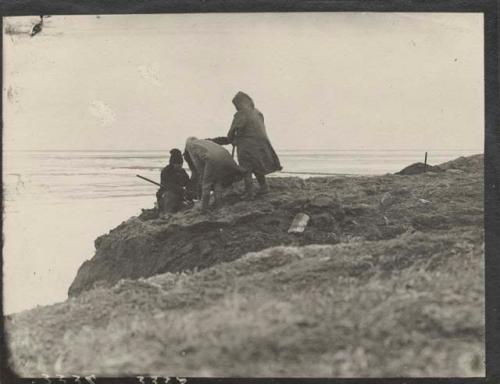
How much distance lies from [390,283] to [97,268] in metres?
2.96

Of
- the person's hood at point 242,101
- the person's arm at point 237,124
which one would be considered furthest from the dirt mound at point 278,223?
the person's hood at point 242,101

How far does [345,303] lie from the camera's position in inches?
230

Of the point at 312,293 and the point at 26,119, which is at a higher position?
the point at 26,119

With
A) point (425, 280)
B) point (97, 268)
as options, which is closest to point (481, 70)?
point (425, 280)

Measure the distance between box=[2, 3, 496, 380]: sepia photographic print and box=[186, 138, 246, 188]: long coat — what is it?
20 mm

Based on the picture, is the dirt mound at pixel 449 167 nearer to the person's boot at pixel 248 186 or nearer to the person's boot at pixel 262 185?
the person's boot at pixel 262 185

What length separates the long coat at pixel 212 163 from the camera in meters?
6.49

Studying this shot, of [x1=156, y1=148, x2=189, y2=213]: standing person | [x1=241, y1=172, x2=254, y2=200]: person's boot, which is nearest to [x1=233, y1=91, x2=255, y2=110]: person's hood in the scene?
[x1=241, y1=172, x2=254, y2=200]: person's boot

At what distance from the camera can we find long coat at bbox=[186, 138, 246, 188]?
649 cm

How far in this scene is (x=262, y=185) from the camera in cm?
666

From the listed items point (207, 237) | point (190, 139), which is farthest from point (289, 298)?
point (190, 139)

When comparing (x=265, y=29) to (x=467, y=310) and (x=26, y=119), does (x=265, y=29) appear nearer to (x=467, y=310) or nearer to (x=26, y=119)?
(x=26, y=119)

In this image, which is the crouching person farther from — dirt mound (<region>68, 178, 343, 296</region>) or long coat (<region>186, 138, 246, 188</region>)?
dirt mound (<region>68, 178, 343, 296</region>)

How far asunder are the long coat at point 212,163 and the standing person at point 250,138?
0.35 feet
